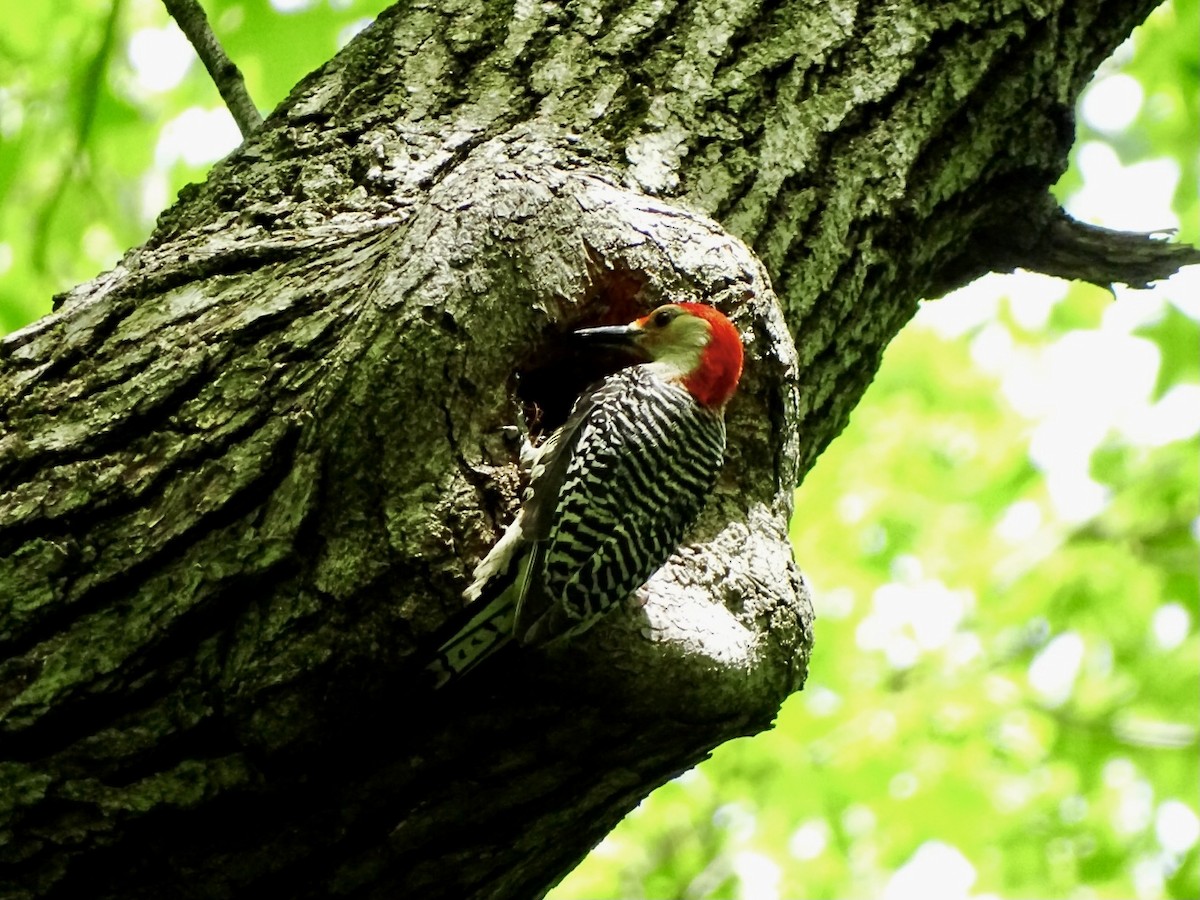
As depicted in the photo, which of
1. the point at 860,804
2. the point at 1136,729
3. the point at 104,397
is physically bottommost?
the point at 1136,729

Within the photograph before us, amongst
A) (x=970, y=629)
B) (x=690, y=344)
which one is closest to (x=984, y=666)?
(x=970, y=629)

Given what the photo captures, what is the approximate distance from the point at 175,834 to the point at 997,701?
5818mm

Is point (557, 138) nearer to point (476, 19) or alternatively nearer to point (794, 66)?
point (476, 19)

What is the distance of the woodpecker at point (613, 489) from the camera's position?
2025mm

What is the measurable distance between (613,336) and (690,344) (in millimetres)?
206

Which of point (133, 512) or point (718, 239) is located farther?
point (718, 239)

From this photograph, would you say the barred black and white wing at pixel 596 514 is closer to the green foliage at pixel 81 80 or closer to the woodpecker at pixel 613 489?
the woodpecker at pixel 613 489

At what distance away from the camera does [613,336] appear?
274 cm

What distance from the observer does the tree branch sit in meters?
2.80

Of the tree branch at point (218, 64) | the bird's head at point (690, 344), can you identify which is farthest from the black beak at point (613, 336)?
the tree branch at point (218, 64)

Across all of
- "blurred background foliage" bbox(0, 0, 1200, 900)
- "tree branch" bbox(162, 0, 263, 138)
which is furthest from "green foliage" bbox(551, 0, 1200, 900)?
"tree branch" bbox(162, 0, 263, 138)

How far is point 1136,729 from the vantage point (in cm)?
641

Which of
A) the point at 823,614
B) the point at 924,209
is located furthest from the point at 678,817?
the point at 924,209

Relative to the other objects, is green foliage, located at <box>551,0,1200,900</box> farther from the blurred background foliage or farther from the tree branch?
the tree branch
